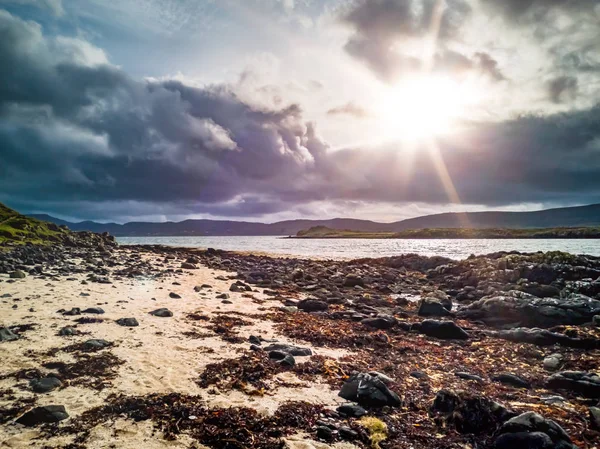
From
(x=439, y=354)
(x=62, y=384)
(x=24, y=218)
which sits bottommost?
(x=439, y=354)

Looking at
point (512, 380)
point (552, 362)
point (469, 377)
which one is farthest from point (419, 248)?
point (469, 377)

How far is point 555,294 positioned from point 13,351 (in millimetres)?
28525

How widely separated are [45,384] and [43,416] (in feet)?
5.13

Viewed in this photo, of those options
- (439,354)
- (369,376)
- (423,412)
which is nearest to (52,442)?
(369,376)

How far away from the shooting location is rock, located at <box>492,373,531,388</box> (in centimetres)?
920

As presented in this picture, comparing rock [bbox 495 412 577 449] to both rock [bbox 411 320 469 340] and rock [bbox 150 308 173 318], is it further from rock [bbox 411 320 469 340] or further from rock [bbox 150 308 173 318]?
rock [bbox 150 308 173 318]

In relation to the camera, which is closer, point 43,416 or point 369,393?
point 43,416

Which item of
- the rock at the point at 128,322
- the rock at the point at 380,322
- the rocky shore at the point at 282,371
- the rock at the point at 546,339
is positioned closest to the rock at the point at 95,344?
the rocky shore at the point at 282,371

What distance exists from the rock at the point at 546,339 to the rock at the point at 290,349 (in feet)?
29.4

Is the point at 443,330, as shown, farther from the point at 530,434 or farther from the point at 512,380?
the point at 530,434

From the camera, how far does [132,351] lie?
9719 mm

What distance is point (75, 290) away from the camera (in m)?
17.3

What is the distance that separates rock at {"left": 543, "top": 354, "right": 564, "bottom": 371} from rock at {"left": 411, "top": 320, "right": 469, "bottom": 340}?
10.4 ft

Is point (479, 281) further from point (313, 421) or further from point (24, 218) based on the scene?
point (24, 218)
